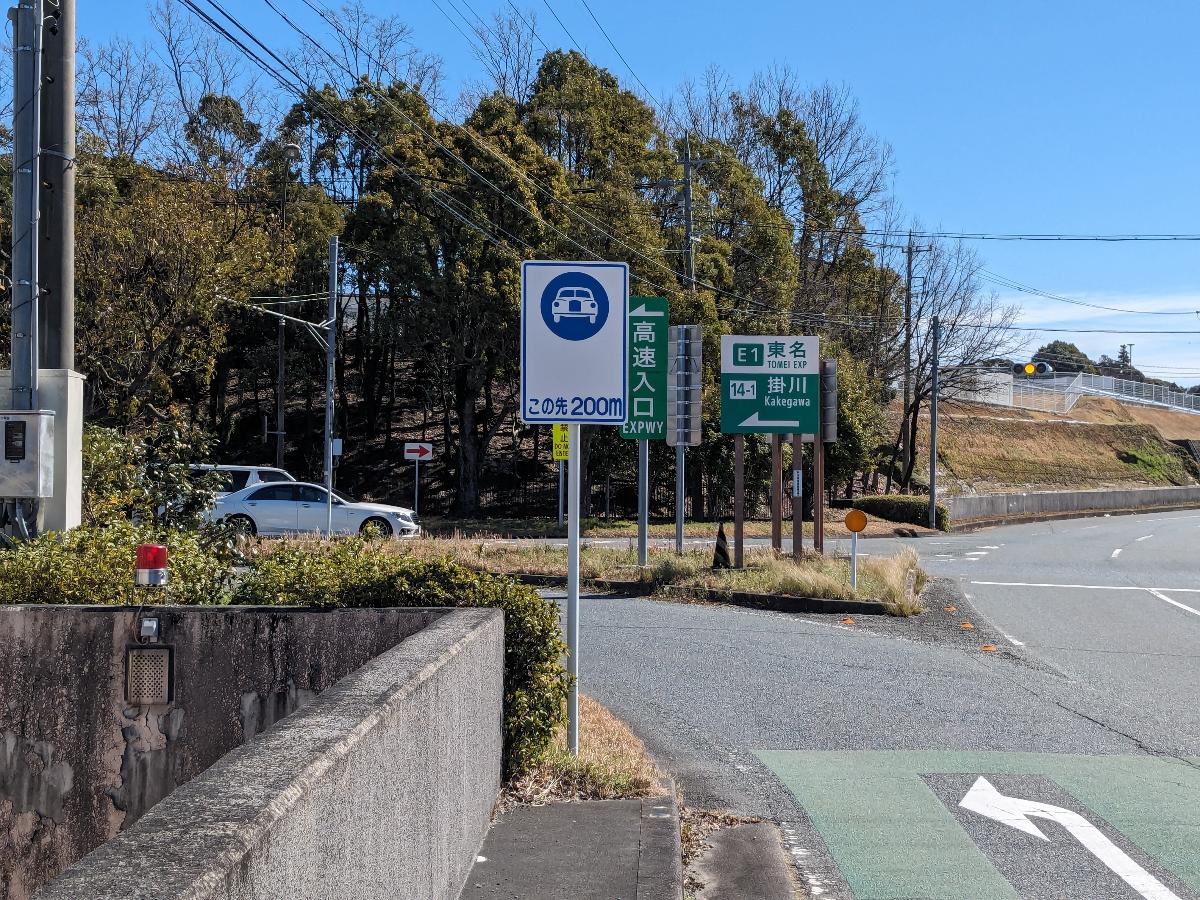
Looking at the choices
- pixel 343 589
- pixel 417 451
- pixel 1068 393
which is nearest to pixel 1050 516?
pixel 417 451

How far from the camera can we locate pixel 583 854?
5.27 metres

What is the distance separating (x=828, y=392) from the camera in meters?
22.0

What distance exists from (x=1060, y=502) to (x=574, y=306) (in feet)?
157

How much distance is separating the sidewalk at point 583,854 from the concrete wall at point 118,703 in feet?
3.54

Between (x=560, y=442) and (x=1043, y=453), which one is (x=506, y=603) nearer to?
(x=560, y=442)

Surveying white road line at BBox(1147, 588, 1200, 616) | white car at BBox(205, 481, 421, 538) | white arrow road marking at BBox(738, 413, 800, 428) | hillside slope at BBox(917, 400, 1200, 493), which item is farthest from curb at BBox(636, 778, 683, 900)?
hillside slope at BBox(917, 400, 1200, 493)

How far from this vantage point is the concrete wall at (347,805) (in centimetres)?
242

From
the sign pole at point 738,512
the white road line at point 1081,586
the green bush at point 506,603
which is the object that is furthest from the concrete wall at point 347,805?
the white road line at point 1081,586

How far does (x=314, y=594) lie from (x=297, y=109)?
38441mm

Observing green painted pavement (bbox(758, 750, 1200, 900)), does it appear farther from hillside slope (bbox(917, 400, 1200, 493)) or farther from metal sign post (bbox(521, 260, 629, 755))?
hillside slope (bbox(917, 400, 1200, 493))

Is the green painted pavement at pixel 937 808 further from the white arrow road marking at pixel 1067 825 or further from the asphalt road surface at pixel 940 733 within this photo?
the white arrow road marking at pixel 1067 825

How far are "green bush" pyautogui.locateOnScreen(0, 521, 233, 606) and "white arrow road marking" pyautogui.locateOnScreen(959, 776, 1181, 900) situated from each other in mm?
4591

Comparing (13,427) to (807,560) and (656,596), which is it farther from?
(807,560)

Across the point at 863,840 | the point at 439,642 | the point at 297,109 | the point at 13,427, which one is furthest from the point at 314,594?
the point at 297,109
